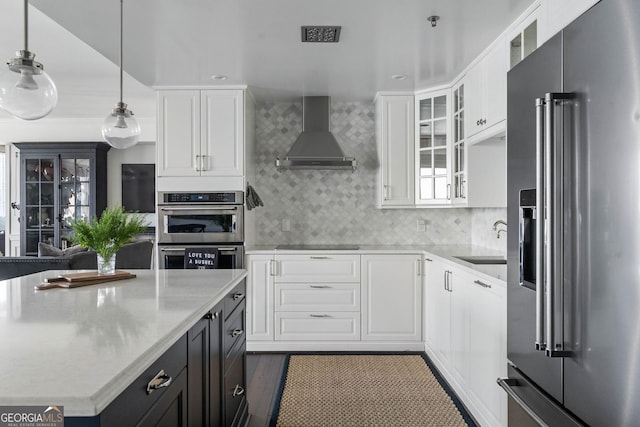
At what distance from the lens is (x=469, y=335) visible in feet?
9.12

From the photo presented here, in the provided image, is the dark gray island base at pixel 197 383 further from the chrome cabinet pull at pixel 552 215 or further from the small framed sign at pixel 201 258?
the small framed sign at pixel 201 258

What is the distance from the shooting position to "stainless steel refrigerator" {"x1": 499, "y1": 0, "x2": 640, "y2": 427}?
3.62 ft

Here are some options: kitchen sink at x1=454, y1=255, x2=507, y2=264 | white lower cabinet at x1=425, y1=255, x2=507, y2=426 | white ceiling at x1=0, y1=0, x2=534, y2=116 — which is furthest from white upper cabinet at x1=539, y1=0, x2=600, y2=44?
kitchen sink at x1=454, y1=255, x2=507, y2=264

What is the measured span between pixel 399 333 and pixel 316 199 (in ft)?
5.08

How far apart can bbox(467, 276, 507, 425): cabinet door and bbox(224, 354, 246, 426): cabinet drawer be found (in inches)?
53.2

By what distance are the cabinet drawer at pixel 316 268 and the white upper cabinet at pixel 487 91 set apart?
1.48 m

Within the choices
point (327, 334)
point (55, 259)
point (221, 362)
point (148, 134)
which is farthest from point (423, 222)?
point (148, 134)

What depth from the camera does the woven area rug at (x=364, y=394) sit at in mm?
2711

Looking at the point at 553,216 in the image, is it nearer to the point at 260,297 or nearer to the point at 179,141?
the point at 260,297

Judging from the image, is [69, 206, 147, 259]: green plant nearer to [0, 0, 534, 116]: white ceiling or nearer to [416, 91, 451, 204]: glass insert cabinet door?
[0, 0, 534, 116]: white ceiling

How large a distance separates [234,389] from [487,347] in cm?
137

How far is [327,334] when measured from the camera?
3992 millimetres

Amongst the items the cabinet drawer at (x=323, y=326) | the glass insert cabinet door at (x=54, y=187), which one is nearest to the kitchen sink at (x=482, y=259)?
the cabinet drawer at (x=323, y=326)

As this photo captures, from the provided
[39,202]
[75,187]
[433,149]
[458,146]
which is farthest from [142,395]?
[39,202]
